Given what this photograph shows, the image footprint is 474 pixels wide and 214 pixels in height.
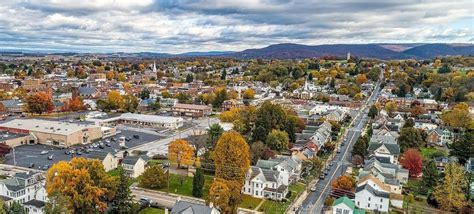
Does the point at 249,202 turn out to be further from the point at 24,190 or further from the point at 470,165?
the point at 470,165

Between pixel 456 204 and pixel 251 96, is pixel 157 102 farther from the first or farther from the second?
pixel 456 204

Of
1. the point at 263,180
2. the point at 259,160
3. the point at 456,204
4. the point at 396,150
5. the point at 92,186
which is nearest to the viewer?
the point at 92,186

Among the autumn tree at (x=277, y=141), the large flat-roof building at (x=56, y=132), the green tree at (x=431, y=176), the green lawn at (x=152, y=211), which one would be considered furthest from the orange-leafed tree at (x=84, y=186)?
the green tree at (x=431, y=176)

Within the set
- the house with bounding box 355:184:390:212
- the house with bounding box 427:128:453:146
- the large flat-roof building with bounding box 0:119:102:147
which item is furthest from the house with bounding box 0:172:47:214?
the house with bounding box 427:128:453:146

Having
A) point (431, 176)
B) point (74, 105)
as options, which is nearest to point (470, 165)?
point (431, 176)

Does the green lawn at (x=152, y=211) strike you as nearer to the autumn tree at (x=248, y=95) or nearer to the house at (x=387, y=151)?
the house at (x=387, y=151)

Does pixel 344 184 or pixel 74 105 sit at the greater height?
pixel 74 105

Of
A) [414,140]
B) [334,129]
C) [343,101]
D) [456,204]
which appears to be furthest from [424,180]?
[343,101]
